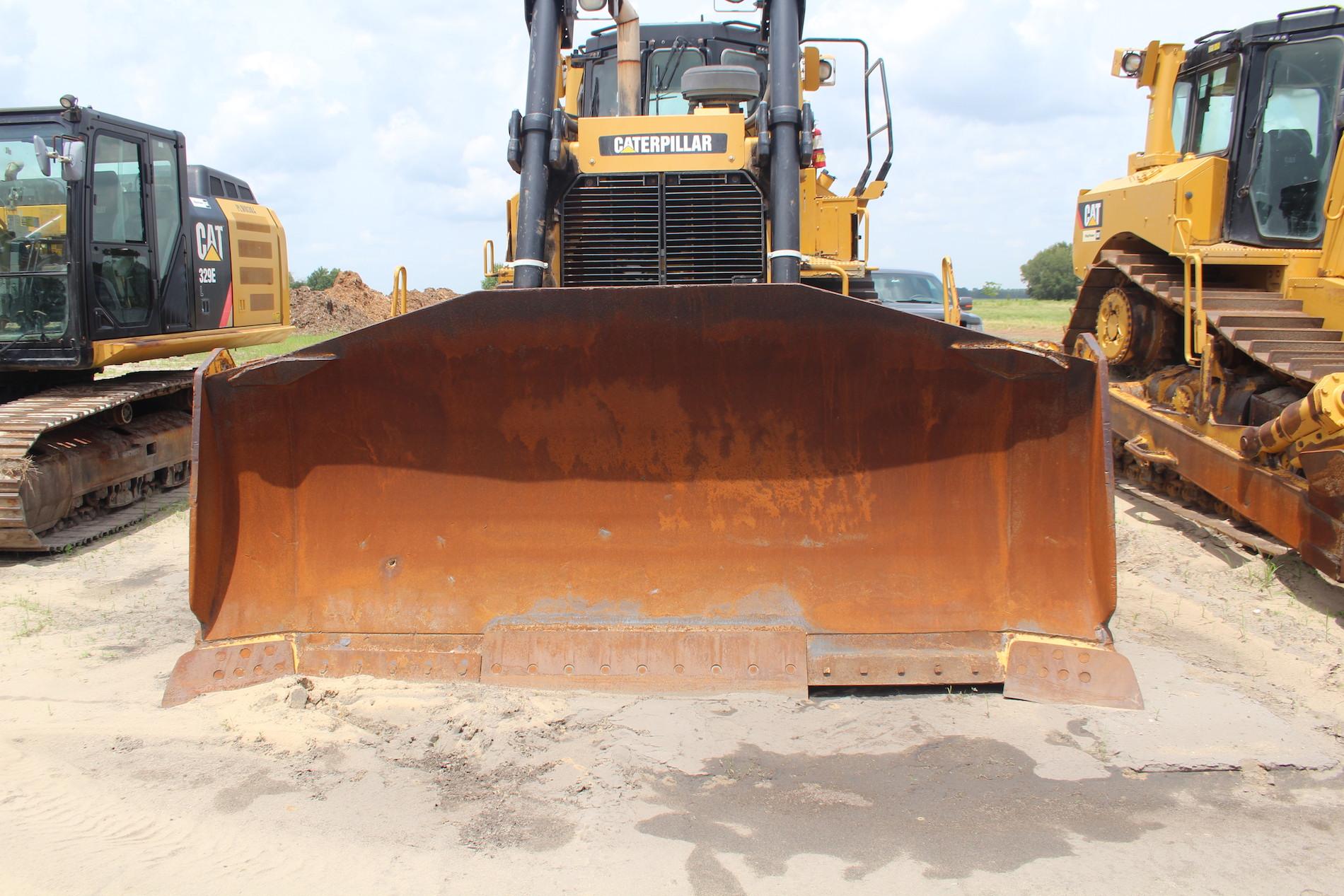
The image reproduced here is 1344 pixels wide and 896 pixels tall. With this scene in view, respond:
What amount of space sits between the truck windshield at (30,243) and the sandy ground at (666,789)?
3468 millimetres

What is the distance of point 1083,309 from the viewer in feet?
28.1

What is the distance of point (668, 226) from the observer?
4.90m

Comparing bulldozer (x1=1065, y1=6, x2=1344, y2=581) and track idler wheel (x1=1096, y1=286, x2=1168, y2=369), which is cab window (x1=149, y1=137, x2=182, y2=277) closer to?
track idler wheel (x1=1096, y1=286, x2=1168, y2=369)

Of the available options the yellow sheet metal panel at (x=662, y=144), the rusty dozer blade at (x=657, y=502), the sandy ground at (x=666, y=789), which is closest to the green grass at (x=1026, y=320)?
the yellow sheet metal panel at (x=662, y=144)

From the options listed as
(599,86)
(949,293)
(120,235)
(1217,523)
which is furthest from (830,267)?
(120,235)

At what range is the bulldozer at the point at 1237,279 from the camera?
543 centimetres

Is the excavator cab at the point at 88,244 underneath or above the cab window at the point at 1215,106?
underneath

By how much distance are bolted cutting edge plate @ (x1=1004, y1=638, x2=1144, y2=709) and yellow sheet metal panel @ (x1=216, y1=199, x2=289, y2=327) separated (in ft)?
23.9

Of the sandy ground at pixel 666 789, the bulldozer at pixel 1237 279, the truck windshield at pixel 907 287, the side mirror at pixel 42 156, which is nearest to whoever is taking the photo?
the sandy ground at pixel 666 789

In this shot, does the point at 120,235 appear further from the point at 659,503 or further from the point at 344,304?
the point at 344,304

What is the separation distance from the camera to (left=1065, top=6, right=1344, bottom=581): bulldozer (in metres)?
5.43

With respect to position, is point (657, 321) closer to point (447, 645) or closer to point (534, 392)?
point (534, 392)

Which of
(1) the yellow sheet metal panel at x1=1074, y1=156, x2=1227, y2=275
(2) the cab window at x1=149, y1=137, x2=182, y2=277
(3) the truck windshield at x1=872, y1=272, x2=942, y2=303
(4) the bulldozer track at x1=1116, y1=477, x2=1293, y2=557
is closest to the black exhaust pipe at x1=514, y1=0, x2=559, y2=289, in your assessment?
(4) the bulldozer track at x1=1116, y1=477, x2=1293, y2=557

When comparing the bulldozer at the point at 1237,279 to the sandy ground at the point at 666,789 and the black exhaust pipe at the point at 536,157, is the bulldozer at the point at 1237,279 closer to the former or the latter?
the sandy ground at the point at 666,789
